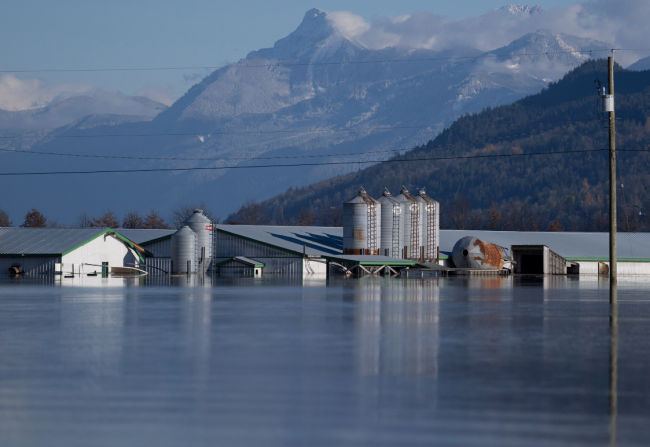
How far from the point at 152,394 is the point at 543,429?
5398 millimetres

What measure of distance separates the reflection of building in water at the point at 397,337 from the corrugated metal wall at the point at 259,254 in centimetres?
4469

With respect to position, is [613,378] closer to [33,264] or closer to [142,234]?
[33,264]

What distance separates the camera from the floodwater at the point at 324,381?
938 cm

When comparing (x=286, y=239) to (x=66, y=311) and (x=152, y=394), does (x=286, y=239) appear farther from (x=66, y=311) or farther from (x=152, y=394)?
(x=152, y=394)

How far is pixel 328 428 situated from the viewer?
9.52 meters

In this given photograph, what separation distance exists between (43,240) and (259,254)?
20265mm

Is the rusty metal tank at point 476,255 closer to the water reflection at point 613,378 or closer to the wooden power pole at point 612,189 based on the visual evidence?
the wooden power pole at point 612,189

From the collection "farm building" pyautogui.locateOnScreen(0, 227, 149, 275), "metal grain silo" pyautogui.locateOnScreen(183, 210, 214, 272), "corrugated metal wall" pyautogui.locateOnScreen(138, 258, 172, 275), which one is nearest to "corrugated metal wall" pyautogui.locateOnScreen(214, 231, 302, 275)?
"metal grain silo" pyautogui.locateOnScreen(183, 210, 214, 272)

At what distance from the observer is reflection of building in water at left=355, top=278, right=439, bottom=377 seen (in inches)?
560

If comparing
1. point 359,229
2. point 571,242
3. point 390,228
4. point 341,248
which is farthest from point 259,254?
point 571,242

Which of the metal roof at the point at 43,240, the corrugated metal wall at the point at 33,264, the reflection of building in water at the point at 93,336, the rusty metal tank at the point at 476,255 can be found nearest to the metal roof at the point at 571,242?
the rusty metal tank at the point at 476,255

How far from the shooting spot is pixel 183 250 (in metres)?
78.0

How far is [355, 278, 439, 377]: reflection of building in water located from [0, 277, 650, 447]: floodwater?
0.22 feet

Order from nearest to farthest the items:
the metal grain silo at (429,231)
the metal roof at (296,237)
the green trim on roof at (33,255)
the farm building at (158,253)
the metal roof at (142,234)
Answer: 1. the green trim on roof at (33,255)
2. the metal roof at (296,237)
3. the farm building at (158,253)
4. the metal grain silo at (429,231)
5. the metal roof at (142,234)
